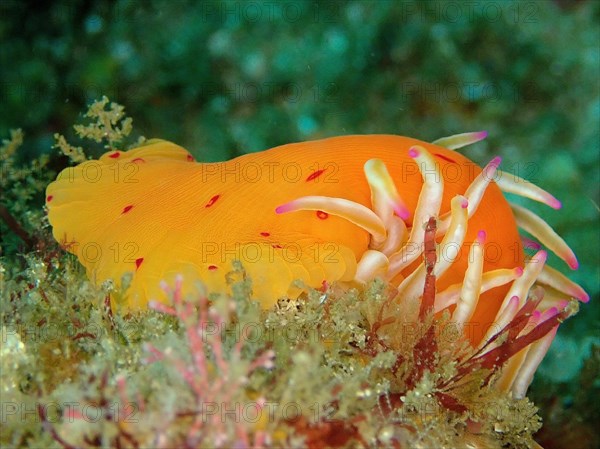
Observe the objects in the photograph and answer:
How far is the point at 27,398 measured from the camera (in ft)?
4.71

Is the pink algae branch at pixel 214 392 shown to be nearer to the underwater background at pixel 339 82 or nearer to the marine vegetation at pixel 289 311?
the marine vegetation at pixel 289 311

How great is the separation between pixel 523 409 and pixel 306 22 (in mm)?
2298

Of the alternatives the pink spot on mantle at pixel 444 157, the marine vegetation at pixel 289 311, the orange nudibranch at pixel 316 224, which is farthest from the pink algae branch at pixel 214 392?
the pink spot on mantle at pixel 444 157

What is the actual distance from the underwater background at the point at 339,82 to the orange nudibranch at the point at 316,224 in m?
0.90

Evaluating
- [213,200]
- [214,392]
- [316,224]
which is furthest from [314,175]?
[214,392]

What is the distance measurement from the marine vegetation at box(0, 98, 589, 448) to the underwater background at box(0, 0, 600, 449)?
2.97ft

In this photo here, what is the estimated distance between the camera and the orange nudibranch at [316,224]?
71.7 inches

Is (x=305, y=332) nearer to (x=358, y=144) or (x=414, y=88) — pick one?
(x=358, y=144)

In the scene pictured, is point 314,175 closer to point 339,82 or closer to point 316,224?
point 316,224

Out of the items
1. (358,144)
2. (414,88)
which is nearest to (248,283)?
(358,144)

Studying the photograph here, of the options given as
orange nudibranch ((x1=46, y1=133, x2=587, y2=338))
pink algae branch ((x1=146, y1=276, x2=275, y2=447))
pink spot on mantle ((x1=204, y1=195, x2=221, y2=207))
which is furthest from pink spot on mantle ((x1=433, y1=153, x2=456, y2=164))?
pink algae branch ((x1=146, y1=276, x2=275, y2=447))

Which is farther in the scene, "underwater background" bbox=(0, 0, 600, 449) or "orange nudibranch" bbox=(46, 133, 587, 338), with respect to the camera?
"underwater background" bbox=(0, 0, 600, 449)

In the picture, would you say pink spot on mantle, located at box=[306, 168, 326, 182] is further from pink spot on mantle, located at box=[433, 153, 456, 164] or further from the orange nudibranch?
pink spot on mantle, located at box=[433, 153, 456, 164]

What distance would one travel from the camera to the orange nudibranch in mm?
1820
